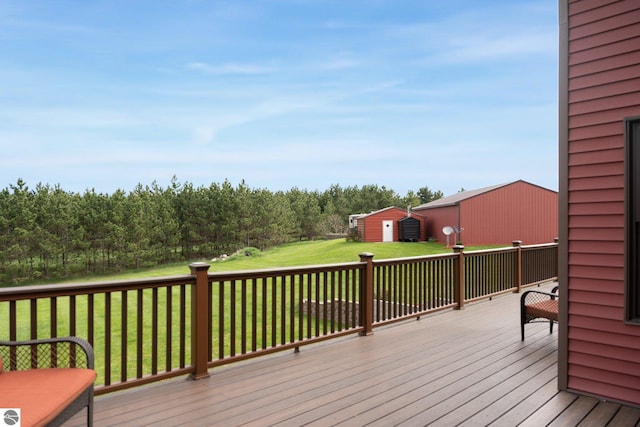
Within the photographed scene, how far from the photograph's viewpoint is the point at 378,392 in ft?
9.79

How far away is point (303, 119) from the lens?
40219 mm

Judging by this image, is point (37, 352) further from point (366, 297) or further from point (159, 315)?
point (159, 315)

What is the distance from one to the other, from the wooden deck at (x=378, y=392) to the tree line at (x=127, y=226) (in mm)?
27600

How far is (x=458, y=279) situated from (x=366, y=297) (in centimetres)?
222

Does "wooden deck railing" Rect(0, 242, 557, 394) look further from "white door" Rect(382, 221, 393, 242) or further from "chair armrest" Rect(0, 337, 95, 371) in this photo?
"white door" Rect(382, 221, 393, 242)

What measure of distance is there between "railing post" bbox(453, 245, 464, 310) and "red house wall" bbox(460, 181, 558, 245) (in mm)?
16226

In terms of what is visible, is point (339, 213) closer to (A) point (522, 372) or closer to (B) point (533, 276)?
(B) point (533, 276)

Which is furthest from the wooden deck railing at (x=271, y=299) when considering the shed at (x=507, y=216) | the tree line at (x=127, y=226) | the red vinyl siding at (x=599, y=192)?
the tree line at (x=127, y=226)

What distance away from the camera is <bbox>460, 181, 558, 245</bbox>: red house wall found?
21.3 m

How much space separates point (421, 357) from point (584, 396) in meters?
1.30

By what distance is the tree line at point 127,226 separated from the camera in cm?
2562

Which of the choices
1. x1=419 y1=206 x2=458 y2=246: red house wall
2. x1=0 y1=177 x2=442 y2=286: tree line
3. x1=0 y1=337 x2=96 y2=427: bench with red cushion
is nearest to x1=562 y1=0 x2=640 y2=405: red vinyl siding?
x1=0 y1=337 x2=96 y2=427: bench with red cushion

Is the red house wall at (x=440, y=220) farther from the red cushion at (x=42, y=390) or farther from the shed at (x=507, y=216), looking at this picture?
the red cushion at (x=42, y=390)

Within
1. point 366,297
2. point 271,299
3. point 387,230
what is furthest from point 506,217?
point 366,297
